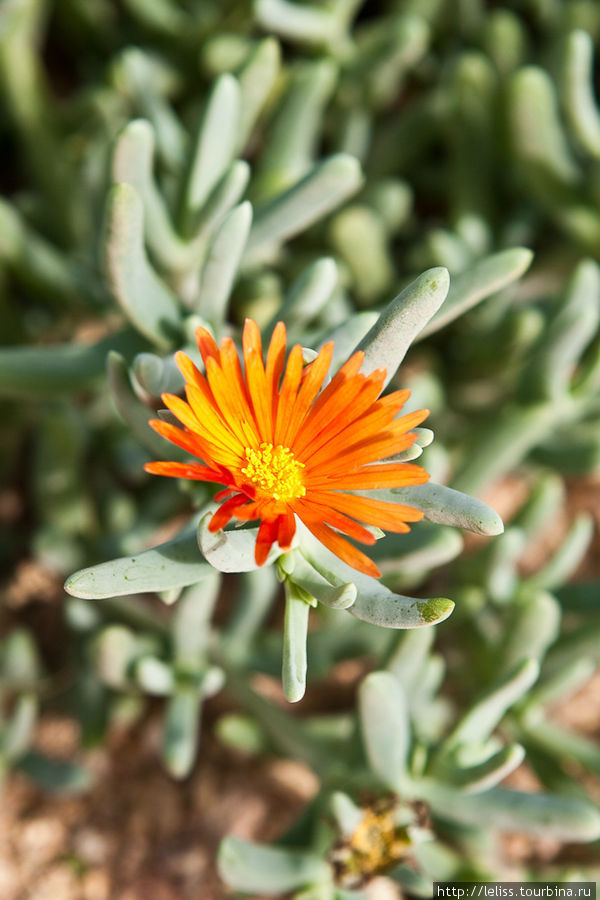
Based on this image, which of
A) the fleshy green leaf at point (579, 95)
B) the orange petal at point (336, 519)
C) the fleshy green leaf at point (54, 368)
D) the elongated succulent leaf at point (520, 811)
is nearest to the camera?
the orange petal at point (336, 519)

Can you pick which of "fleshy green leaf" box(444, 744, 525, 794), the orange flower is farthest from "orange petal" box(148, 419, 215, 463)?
"fleshy green leaf" box(444, 744, 525, 794)

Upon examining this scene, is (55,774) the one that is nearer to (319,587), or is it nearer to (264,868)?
(264,868)

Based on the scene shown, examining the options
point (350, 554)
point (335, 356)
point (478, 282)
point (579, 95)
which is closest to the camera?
point (350, 554)

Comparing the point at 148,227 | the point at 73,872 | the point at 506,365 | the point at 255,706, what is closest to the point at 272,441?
the point at 148,227

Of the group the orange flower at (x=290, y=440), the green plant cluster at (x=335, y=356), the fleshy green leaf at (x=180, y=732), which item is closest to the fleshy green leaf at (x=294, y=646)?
the green plant cluster at (x=335, y=356)

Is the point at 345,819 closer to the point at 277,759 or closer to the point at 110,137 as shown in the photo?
the point at 277,759

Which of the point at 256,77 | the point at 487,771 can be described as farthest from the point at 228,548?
the point at 256,77

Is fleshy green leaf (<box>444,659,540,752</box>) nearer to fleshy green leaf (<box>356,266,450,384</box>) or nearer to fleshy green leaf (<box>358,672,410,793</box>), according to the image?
fleshy green leaf (<box>358,672,410,793</box>)

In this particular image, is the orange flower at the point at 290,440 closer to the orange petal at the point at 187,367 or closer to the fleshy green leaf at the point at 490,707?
the orange petal at the point at 187,367
